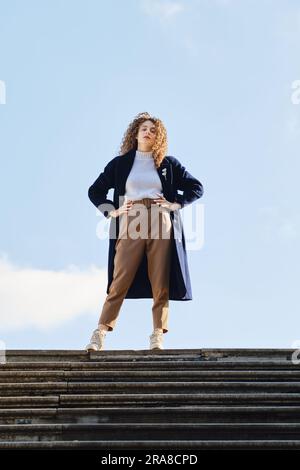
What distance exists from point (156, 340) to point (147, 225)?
996mm

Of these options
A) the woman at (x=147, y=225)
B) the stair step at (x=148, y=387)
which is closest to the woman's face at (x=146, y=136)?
the woman at (x=147, y=225)

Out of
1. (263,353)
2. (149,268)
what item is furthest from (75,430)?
(149,268)

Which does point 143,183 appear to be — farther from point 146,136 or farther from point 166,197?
point 146,136

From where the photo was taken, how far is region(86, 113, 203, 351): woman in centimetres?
822

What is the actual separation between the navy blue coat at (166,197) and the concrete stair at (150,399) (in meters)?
1.22

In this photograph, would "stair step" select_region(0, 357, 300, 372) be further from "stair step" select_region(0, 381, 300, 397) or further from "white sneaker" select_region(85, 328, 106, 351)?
"white sneaker" select_region(85, 328, 106, 351)

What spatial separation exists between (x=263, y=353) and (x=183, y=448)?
1.74m

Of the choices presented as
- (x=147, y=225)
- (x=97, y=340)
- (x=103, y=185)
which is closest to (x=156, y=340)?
(x=97, y=340)

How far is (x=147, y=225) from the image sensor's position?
8328mm

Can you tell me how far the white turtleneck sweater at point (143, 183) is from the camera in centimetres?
843

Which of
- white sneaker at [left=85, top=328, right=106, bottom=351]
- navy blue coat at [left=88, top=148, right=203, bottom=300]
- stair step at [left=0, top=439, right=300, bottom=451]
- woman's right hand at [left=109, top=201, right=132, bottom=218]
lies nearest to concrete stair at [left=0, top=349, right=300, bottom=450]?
stair step at [left=0, top=439, right=300, bottom=451]

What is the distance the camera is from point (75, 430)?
5.81m

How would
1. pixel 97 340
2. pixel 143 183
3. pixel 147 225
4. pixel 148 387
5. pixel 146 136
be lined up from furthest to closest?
pixel 146 136 < pixel 143 183 < pixel 147 225 < pixel 97 340 < pixel 148 387

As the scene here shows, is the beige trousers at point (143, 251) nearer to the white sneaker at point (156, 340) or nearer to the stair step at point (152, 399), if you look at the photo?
the white sneaker at point (156, 340)
